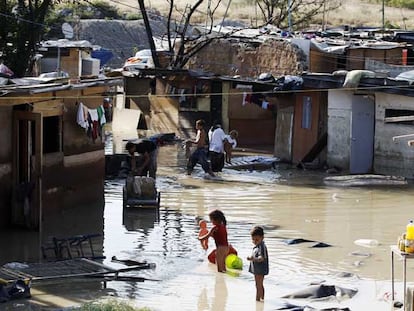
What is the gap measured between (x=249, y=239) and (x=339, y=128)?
9480 millimetres

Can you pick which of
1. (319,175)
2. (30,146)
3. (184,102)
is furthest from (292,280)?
(184,102)

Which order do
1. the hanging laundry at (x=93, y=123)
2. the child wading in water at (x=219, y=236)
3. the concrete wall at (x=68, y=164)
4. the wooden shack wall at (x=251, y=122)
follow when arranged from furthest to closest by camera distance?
1. the wooden shack wall at (x=251, y=122)
2. the hanging laundry at (x=93, y=123)
3. the concrete wall at (x=68, y=164)
4. the child wading in water at (x=219, y=236)

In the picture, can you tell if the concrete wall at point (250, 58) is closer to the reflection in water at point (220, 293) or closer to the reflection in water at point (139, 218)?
the reflection in water at point (139, 218)

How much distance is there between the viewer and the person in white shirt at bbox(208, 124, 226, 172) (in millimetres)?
24062

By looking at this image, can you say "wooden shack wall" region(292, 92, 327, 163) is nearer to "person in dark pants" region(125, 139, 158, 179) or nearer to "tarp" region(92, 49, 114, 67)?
"person in dark pants" region(125, 139, 158, 179)

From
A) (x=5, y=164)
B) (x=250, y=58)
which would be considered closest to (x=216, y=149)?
(x=5, y=164)

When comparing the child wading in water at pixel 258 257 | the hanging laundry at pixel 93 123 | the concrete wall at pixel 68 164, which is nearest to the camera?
the child wading in water at pixel 258 257

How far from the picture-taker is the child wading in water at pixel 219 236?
14.0 meters

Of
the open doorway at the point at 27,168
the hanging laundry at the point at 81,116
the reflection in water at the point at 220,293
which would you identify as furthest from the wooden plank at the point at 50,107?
the reflection in water at the point at 220,293

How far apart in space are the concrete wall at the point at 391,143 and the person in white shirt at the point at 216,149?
3.78 meters

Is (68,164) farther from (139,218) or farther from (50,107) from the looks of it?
(139,218)

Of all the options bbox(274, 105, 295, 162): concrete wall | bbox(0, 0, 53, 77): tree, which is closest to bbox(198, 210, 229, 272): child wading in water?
Result: bbox(274, 105, 295, 162): concrete wall

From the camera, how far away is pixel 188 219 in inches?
741

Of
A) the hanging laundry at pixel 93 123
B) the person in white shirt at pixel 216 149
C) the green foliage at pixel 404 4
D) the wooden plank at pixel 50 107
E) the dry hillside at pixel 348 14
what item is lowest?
the person in white shirt at pixel 216 149
